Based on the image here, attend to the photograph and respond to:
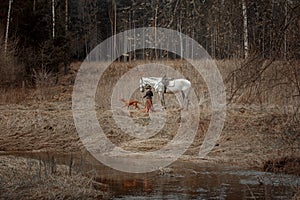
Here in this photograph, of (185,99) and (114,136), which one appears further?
(185,99)

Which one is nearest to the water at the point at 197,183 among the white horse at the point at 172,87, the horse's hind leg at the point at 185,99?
the horse's hind leg at the point at 185,99

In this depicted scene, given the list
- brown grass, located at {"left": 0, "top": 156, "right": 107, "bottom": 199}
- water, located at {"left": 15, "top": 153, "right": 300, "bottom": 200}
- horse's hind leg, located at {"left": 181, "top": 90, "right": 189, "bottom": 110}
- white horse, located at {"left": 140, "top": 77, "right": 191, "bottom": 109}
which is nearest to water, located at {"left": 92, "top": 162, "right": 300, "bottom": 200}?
water, located at {"left": 15, "top": 153, "right": 300, "bottom": 200}

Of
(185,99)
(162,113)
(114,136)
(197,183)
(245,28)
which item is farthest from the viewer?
(185,99)

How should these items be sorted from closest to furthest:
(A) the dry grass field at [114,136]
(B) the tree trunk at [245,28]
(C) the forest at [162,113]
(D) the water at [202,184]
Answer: (B) the tree trunk at [245,28] < (C) the forest at [162,113] < (D) the water at [202,184] < (A) the dry grass field at [114,136]

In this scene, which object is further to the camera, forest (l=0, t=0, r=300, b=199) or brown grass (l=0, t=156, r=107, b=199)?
brown grass (l=0, t=156, r=107, b=199)

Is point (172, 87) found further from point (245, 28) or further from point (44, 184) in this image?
point (245, 28)

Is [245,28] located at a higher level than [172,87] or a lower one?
higher

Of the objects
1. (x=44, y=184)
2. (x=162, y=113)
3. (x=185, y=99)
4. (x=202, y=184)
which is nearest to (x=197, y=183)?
(x=202, y=184)

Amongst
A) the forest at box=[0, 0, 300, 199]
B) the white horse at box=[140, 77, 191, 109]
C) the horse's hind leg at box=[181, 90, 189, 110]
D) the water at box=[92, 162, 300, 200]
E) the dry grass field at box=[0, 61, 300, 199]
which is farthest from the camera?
the white horse at box=[140, 77, 191, 109]

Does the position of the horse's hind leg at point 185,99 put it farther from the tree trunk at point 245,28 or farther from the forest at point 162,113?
the tree trunk at point 245,28

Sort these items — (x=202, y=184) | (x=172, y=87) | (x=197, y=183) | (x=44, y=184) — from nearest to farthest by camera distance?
(x=44, y=184) → (x=202, y=184) → (x=197, y=183) → (x=172, y=87)

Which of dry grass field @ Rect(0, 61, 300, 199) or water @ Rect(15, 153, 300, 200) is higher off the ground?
dry grass field @ Rect(0, 61, 300, 199)

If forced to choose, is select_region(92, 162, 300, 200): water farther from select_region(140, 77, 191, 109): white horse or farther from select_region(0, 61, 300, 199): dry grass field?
select_region(140, 77, 191, 109): white horse

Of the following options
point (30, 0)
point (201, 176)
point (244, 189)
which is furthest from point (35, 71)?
point (244, 189)
